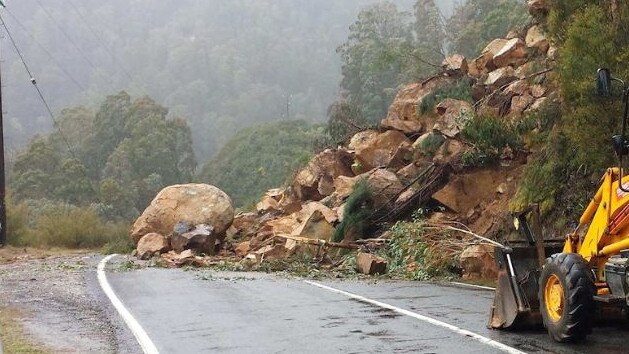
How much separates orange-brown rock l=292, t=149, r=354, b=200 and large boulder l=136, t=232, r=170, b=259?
21.9ft

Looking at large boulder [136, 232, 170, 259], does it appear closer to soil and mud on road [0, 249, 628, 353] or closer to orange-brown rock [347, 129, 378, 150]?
soil and mud on road [0, 249, 628, 353]

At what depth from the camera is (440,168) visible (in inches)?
903

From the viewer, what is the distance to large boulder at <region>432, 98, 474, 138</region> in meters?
23.4

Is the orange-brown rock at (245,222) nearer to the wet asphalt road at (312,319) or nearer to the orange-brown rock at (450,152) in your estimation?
the orange-brown rock at (450,152)

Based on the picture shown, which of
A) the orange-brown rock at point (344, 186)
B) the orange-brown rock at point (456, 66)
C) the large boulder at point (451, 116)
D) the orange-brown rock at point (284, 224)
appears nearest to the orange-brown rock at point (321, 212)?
the orange-brown rock at point (284, 224)

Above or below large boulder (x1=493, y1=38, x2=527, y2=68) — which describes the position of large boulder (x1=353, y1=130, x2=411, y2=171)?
below

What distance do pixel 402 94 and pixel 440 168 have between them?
734 cm

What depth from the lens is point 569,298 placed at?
7.75 meters

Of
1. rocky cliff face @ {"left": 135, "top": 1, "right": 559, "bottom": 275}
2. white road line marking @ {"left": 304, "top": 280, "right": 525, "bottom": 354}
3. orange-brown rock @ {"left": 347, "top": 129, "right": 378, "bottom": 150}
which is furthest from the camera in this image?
orange-brown rock @ {"left": 347, "top": 129, "right": 378, "bottom": 150}

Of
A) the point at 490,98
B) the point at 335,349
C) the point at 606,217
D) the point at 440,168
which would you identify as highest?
the point at 490,98

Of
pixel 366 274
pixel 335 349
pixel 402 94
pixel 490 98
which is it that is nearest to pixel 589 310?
pixel 335 349

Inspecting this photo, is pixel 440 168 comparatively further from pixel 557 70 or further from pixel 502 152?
pixel 557 70

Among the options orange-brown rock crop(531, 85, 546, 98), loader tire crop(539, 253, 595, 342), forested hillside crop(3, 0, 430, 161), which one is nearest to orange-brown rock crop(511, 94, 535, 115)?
orange-brown rock crop(531, 85, 546, 98)

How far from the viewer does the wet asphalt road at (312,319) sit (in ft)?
27.7
